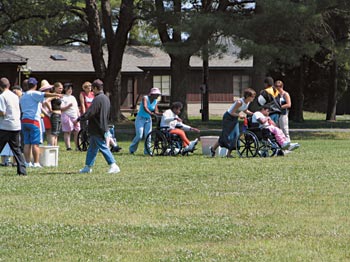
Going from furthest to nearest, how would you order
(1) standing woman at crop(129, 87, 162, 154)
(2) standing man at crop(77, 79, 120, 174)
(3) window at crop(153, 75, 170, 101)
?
(3) window at crop(153, 75, 170, 101)
(1) standing woman at crop(129, 87, 162, 154)
(2) standing man at crop(77, 79, 120, 174)

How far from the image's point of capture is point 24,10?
3516cm

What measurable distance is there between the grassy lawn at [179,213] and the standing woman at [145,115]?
358 cm

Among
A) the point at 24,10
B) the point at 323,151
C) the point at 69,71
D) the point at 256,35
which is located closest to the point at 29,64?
the point at 69,71

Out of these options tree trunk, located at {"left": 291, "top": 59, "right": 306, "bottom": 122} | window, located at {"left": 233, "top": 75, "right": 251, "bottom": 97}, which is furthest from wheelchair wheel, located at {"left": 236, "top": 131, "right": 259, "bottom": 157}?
window, located at {"left": 233, "top": 75, "right": 251, "bottom": 97}

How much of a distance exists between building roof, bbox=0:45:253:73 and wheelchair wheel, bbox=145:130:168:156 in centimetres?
3142

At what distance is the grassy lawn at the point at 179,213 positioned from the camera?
7844 mm

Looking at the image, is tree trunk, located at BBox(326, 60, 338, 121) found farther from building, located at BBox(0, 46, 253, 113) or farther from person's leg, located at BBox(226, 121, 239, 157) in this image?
person's leg, located at BBox(226, 121, 239, 157)

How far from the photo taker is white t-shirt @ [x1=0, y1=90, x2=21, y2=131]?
47.6 ft

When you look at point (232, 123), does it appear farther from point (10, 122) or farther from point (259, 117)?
point (10, 122)

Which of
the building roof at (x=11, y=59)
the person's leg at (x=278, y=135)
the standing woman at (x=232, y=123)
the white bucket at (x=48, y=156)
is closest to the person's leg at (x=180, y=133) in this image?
the standing woman at (x=232, y=123)

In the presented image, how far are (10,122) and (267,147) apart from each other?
6.47 metres

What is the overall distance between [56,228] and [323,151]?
41.9 ft

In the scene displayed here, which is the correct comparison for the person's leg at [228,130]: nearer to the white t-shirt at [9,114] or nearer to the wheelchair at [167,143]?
the wheelchair at [167,143]

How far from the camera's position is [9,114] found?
1452 centimetres
